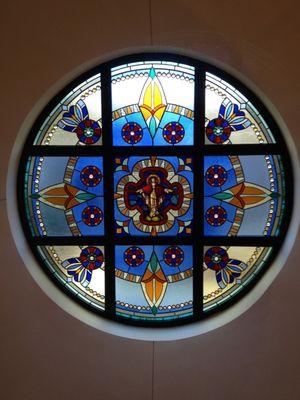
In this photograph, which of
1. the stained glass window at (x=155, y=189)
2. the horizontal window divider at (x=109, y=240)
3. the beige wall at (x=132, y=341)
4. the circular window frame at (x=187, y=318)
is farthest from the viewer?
the horizontal window divider at (x=109, y=240)

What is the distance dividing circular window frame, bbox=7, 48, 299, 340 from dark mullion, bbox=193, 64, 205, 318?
90 mm

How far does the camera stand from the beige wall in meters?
2.27

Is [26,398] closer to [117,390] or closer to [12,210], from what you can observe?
[117,390]

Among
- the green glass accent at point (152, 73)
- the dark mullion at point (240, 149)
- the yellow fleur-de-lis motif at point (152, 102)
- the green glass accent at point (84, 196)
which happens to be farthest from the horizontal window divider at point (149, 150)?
the green glass accent at point (152, 73)

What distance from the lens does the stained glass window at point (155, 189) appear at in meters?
2.55

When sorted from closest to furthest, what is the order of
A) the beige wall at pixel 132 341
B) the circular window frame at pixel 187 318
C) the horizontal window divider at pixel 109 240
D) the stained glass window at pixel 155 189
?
the beige wall at pixel 132 341 → the circular window frame at pixel 187 318 → the stained glass window at pixel 155 189 → the horizontal window divider at pixel 109 240

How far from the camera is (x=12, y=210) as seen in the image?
2520 millimetres

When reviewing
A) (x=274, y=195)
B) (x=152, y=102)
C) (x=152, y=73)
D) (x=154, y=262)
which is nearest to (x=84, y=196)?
(x=154, y=262)

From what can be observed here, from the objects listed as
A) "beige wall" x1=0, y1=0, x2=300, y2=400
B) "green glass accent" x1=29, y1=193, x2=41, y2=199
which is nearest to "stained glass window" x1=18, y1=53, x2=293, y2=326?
"green glass accent" x1=29, y1=193, x2=41, y2=199

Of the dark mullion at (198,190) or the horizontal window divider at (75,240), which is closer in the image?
the dark mullion at (198,190)

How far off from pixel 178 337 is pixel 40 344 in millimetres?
778

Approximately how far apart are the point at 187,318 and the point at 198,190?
767 mm

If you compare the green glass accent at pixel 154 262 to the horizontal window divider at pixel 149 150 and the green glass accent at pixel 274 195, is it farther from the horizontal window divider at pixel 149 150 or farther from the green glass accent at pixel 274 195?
the green glass accent at pixel 274 195

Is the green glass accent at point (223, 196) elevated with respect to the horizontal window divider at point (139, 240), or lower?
elevated
